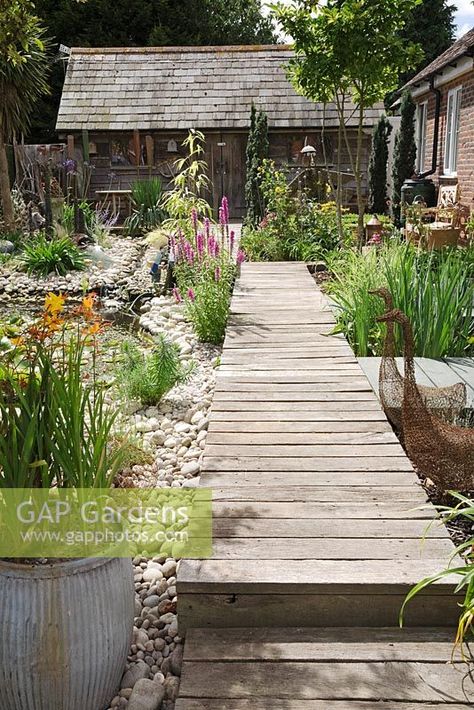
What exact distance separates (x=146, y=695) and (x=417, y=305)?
3373 millimetres

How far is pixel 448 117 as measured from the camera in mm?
13617

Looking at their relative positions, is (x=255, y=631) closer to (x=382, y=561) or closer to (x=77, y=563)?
(x=382, y=561)

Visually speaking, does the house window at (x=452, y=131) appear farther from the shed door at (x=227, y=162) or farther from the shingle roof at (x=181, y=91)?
the shed door at (x=227, y=162)

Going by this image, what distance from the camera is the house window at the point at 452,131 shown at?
13.1m

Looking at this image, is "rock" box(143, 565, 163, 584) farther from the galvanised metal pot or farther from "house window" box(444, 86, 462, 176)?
"house window" box(444, 86, 462, 176)

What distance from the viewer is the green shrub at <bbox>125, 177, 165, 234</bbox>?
14680 mm

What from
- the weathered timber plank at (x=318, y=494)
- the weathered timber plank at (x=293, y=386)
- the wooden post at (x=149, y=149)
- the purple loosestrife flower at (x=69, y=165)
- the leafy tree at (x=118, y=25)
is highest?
the leafy tree at (x=118, y=25)

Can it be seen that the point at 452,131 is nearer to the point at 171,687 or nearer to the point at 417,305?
the point at 417,305

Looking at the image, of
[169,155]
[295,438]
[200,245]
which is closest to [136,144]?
[169,155]

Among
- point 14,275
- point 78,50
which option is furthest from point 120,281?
point 78,50

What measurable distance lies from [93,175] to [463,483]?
1627 centimetres

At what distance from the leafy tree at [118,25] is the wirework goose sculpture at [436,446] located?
23281mm

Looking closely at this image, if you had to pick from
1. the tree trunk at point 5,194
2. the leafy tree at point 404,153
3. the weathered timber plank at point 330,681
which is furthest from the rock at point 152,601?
the leafy tree at point 404,153

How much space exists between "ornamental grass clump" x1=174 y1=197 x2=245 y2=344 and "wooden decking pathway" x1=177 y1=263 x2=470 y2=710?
2.15 metres
